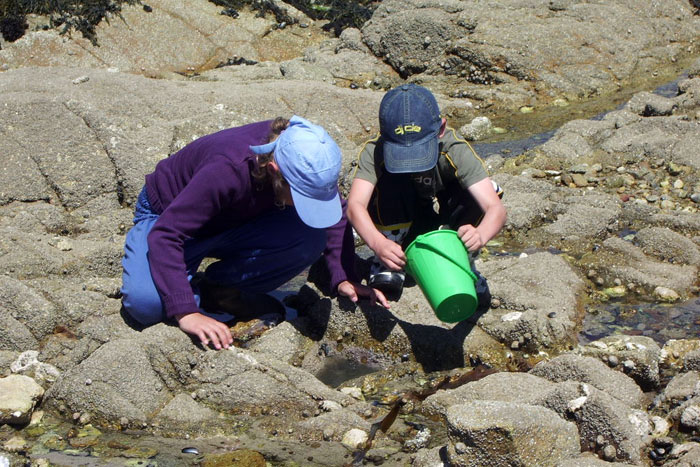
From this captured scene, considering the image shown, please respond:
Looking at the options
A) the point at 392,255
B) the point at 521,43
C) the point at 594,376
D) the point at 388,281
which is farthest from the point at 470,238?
the point at 521,43

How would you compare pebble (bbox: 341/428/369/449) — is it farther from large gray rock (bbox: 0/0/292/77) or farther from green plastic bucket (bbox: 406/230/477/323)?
large gray rock (bbox: 0/0/292/77)

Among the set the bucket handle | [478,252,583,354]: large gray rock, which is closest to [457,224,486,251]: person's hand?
the bucket handle

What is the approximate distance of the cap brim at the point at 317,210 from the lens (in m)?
3.39

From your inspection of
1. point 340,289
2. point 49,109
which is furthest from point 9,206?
point 340,289

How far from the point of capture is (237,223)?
3.92m

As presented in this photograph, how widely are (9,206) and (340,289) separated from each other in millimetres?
2524

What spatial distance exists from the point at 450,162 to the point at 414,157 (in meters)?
0.27

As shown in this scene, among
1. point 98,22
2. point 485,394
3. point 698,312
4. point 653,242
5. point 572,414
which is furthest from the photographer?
point 98,22

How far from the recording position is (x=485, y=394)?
322 cm

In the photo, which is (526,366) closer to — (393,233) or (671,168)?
→ (393,233)

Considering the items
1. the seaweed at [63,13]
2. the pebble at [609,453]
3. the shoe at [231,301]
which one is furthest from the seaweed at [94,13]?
the pebble at [609,453]

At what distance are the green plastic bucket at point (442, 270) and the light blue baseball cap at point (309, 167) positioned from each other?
1.31 ft

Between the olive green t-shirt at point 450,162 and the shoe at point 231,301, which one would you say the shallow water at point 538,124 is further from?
the shoe at point 231,301

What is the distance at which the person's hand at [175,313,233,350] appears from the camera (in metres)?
3.55
